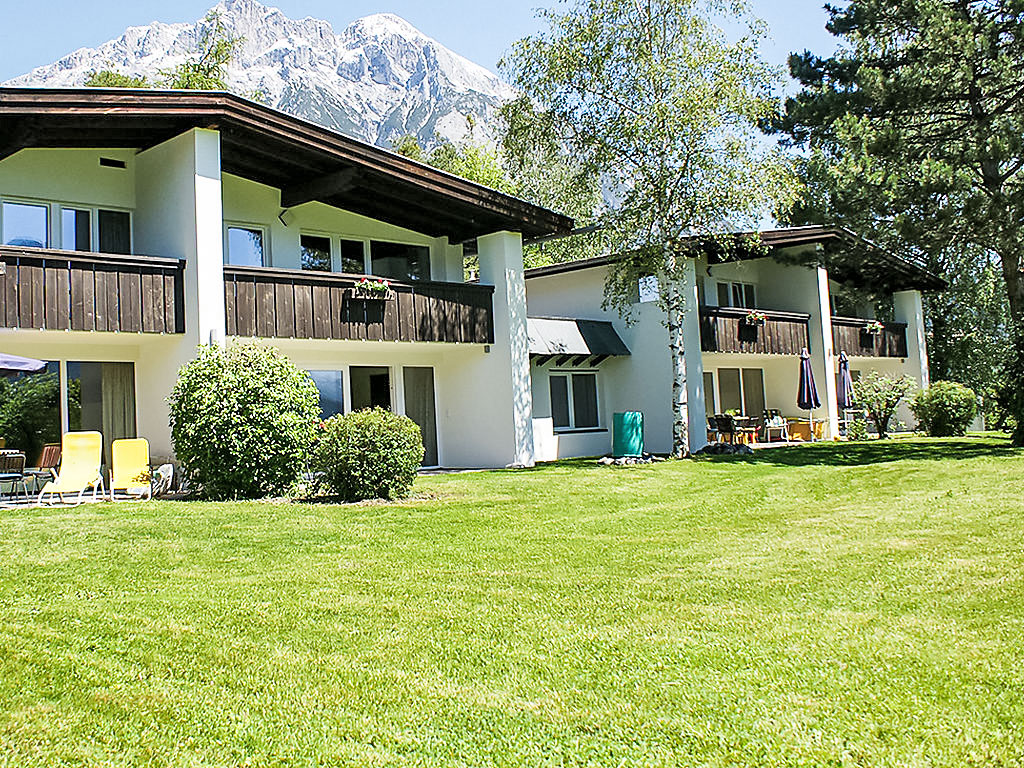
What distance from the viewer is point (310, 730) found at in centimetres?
430

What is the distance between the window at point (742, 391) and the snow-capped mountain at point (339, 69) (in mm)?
115412

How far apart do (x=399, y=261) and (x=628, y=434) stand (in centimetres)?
618

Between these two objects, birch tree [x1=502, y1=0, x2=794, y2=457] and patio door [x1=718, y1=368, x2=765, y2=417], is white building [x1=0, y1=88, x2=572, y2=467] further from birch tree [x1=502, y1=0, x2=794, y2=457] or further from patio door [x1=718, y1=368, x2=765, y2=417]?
patio door [x1=718, y1=368, x2=765, y2=417]

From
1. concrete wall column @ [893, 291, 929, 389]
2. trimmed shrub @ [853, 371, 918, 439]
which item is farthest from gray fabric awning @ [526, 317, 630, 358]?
concrete wall column @ [893, 291, 929, 389]

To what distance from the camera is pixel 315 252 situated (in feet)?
63.1

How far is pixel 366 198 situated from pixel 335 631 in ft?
47.6

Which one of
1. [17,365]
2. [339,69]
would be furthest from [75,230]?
[339,69]

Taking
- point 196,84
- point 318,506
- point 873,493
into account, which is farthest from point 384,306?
point 196,84

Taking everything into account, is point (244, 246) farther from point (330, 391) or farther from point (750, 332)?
point (750, 332)

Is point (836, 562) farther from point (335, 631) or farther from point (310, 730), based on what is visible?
point (310, 730)

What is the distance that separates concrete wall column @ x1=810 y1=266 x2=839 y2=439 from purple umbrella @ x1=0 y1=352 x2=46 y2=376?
2033 centimetres

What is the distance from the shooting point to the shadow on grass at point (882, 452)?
18.7 meters

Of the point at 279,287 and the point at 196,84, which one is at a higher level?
the point at 196,84

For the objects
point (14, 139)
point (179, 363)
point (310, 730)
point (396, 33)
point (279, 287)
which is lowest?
point (310, 730)
